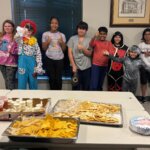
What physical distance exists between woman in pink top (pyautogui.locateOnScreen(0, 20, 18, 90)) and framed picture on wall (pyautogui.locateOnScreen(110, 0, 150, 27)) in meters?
1.52

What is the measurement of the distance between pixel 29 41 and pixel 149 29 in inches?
69.9

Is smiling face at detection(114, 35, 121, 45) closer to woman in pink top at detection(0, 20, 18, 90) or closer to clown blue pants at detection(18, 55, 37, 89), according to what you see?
clown blue pants at detection(18, 55, 37, 89)

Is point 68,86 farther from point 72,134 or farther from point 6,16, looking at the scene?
point 72,134

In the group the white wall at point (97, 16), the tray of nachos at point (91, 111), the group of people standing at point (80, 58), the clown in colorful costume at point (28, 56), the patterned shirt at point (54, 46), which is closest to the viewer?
the tray of nachos at point (91, 111)

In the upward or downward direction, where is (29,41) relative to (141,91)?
upward

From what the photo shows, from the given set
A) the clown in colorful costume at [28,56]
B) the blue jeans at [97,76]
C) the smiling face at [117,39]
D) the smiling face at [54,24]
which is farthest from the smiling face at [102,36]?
the clown in colorful costume at [28,56]

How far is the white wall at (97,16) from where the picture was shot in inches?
144

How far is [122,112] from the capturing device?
181 centimetres

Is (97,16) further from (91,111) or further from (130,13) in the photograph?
(91,111)

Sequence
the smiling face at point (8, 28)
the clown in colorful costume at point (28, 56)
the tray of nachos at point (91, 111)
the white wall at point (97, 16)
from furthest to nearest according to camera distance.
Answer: the white wall at point (97, 16)
the smiling face at point (8, 28)
the clown in colorful costume at point (28, 56)
the tray of nachos at point (91, 111)

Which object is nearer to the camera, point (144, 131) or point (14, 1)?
point (144, 131)

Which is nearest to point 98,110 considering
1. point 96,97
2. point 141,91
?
point 96,97

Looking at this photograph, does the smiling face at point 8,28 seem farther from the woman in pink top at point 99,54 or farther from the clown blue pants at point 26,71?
the woman in pink top at point 99,54

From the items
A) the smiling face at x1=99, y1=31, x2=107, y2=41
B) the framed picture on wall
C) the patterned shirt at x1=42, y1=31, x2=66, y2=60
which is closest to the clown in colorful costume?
the patterned shirt at x1=42, y1=31, x2=66, y2=60
